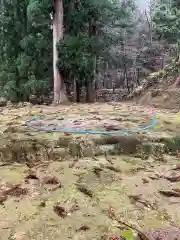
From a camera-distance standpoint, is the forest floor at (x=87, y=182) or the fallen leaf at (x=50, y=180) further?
the fallen leaf at (x=50, y=180)

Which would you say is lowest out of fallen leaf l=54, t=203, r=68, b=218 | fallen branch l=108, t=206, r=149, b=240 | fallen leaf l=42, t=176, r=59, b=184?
fallen branch l=108, t=206, r=149, b=240

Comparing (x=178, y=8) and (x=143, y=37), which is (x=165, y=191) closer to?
(x=178, y=8)

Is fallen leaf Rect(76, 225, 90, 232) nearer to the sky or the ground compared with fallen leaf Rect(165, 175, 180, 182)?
nearer to the ground

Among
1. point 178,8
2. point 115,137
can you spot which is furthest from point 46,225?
point 178,8

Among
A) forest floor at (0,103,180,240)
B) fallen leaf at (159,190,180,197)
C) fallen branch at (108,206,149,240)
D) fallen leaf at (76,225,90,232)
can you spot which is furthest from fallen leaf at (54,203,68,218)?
fallen leaf at (159,190,180,197)

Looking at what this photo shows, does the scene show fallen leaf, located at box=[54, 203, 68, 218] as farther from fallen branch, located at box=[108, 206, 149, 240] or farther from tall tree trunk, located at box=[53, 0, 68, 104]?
tall tree trunk, located at box=[53, 0, 68, 104]

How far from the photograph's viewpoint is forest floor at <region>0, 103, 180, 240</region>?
185 cm

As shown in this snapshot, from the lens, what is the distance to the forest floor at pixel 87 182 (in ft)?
6.06

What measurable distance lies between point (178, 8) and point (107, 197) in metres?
7.99

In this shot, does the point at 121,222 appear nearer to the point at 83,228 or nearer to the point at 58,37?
the point at 83,228

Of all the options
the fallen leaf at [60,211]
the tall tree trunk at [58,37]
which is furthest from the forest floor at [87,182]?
the tall tree trunk at [58,37]

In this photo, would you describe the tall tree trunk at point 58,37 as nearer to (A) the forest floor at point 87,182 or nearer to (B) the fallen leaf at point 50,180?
(A) the forest floor at point 87,182

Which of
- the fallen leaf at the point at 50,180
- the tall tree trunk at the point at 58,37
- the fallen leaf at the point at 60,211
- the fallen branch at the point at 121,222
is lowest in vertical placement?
the fallen branch at the point at 121,222

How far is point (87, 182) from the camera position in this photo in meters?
2.52
